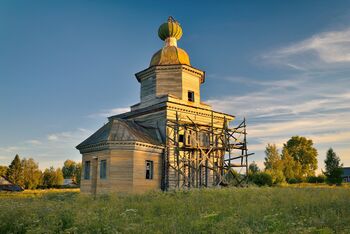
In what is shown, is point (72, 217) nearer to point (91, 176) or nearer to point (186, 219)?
point (186, 219)

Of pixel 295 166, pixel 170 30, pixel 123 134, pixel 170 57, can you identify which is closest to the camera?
pixel 123 134

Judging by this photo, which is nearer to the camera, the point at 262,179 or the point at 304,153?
the point at 262,179

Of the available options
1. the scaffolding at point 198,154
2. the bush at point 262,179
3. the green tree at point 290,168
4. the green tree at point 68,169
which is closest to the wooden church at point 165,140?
the scaffolding at point 198,154

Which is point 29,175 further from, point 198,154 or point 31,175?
point 198,154

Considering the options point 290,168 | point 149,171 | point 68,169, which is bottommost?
point 149,171

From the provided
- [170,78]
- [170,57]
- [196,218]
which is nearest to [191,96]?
[170,78]

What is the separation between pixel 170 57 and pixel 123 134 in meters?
8.50

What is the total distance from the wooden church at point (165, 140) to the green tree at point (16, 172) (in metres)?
38.8

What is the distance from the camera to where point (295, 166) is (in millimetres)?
48594

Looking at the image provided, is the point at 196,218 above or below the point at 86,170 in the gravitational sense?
below

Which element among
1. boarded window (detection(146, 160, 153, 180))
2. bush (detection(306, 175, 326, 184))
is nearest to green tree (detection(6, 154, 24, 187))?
boarded window (detection(146, 160, 153, 180))

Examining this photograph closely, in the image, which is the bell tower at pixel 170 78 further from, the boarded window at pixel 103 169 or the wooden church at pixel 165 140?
the boarded window at pixel 103 169

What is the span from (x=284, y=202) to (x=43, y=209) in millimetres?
8896

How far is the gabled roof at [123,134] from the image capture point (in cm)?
1936
